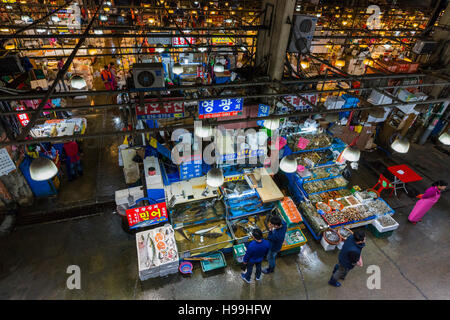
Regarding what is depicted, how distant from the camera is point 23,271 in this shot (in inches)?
271

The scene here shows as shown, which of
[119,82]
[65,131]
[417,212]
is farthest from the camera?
[119,82]

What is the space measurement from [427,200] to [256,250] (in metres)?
6.23

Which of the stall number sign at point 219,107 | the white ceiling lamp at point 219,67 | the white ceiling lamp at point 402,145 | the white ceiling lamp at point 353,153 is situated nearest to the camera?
the stall number sign at point 219,107

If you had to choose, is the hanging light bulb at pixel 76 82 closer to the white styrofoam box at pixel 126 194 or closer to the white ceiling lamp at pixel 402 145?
the white styrofoam box at pixel 126 194

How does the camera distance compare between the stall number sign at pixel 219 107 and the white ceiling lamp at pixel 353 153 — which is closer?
the stall number sign at pixel 219 107

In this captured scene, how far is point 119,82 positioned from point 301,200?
12708 mm

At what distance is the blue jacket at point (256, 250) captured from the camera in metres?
5.82

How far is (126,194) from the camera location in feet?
26.0

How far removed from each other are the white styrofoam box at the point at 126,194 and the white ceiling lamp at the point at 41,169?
329 cm

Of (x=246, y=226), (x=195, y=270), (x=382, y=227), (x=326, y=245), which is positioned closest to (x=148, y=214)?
(x=195, y=270)

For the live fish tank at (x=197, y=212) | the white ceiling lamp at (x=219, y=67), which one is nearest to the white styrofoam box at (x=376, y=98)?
the white ceiling lamp at (x=219, y=67)
